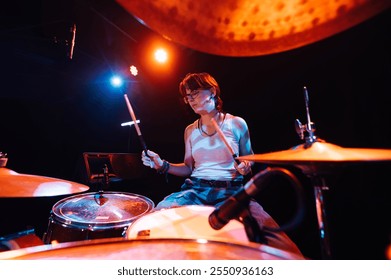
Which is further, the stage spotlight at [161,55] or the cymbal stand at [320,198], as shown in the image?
the stage spotlight at [161,55]

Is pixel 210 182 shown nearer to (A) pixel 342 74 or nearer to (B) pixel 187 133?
(B) pixel 187 133

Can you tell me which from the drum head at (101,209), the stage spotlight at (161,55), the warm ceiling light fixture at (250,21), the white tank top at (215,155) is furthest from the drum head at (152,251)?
the stage spotlight at (161,55)

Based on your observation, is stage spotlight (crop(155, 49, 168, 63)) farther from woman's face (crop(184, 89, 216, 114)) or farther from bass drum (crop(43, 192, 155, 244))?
bass drum (crop(43, 192, 155, 244))

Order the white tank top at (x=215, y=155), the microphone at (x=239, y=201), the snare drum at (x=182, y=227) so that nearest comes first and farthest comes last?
the microphone at (x=239, y=201) → the snare drum at (x=182, y=227) → the white tank top at (x=215, y=155)

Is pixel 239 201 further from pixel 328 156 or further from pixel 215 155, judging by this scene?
pixel 215 155

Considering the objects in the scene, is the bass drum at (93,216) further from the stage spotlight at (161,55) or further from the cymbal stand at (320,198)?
the stage spotlight at (161,55)

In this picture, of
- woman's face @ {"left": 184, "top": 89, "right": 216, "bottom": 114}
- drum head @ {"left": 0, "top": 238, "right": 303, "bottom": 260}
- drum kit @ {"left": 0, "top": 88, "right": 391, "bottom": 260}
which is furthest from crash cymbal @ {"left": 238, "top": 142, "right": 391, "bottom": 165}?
woman's face @ {"left": 184, "top": 89, "right": 216, "bottom": 114}

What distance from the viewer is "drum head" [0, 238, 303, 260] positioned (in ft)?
1.82

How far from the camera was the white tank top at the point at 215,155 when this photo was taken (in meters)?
1.43

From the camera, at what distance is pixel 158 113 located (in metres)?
2.38

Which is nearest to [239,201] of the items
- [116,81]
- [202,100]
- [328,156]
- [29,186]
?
[328,156]

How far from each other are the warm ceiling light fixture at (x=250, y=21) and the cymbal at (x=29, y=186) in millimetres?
800

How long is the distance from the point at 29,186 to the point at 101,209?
1.38 feet

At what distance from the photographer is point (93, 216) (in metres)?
1.11
